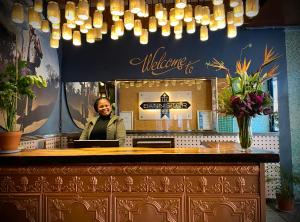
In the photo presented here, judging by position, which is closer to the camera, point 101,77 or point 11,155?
point 11,155

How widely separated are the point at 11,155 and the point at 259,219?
2.19 m

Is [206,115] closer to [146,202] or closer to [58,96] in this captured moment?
[58,96]

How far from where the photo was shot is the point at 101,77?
529 centimetres

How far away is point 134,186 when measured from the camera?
2291 mm

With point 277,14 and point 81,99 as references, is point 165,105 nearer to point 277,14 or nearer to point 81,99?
point 81,99

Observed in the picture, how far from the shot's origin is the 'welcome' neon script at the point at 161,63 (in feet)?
16.9

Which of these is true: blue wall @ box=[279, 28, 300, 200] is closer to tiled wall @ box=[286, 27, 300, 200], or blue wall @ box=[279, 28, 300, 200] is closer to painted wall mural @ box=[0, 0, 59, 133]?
tiled wall @ box=[286, 27, 300, 200]

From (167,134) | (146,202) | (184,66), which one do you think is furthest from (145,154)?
(184,66)

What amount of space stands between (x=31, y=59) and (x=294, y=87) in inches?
179

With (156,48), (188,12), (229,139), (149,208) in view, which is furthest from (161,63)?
(149,208)

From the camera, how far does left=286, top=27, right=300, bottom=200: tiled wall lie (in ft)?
15.9

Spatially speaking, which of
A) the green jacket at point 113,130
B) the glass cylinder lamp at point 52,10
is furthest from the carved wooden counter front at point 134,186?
the glass cylinder lamp at point 52,10

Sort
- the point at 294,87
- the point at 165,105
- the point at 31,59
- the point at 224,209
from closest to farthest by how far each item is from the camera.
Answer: the point at 224,209
the point at 31,59
the point at 294,87
the point at 165,105

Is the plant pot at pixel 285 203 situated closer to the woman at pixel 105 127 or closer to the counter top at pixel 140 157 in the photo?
the counter top at pixel 140 157
